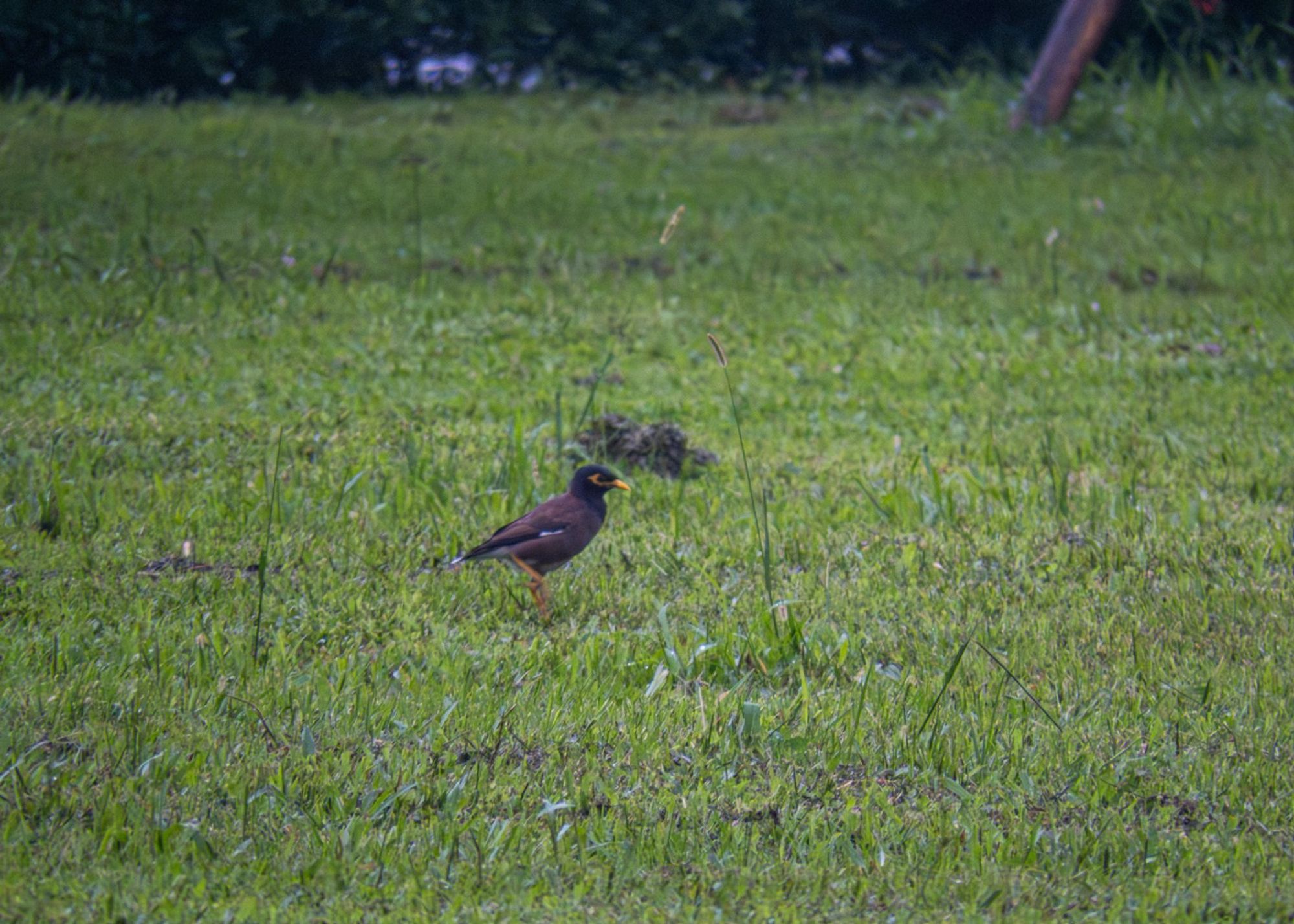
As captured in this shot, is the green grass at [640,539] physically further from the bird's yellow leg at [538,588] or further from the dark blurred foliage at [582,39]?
Result: the dark blurred foliage at [582,39]

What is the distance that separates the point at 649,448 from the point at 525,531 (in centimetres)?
176

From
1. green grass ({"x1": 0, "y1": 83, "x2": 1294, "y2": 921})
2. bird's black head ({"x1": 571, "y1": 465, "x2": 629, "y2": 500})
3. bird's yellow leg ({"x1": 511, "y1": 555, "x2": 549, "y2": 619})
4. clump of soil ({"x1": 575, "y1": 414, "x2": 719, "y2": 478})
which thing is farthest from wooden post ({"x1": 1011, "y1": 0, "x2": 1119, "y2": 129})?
bird's yellow leg ({"x1": 511, "y1": 555, "x2": 549, "y2": 619})

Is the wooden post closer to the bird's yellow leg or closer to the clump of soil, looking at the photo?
the clump of soil

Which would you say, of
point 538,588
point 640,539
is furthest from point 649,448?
point 538,588

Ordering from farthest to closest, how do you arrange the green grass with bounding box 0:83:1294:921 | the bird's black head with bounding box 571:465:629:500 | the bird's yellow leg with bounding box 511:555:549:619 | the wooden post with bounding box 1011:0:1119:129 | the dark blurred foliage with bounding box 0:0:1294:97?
1. the dark blurred foliage with bounding box 0:0:1294:97
2. the wooden post with bounding box 1011:0:1119:129
3. the bird's black head with bounding box 571:465:629:500
4. the bird's yellow leg with bounding box 511:555:549:619
5. the green grass with bounding box 0:83:1294:921

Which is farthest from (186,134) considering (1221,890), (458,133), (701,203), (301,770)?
(1221,890)

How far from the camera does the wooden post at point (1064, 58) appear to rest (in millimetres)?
13227

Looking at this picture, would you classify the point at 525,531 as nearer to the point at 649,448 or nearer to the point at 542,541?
the point at 542,541

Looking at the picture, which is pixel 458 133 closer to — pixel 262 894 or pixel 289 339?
pixel 289 339

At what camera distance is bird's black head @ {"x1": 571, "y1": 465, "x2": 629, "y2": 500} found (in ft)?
17.9

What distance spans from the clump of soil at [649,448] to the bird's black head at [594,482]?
47.0 inches

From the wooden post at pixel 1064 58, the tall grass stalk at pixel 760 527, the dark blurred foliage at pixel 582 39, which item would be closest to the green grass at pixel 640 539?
the tall grass stalk at pixel 760 527

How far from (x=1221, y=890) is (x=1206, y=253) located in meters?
8.30

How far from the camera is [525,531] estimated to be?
200 inches
